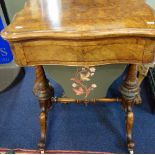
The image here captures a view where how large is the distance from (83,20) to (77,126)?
2.39ft

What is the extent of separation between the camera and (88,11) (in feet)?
2.75

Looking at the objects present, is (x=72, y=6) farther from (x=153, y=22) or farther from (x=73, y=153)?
(x=73, y=153)

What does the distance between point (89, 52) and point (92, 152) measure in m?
0.64

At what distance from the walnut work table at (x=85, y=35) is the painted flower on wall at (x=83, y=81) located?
159 millimetres

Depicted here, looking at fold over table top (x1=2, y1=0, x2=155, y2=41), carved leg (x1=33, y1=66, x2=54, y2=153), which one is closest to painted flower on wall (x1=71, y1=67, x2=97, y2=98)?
carved leg (x1=33, y1=66, x2=54, y2=153)

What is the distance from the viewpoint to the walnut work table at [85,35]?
2.35 ft

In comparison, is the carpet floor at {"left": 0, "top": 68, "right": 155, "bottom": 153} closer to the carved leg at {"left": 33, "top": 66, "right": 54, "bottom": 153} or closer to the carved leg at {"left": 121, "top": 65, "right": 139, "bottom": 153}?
the carved leg at {"left": 33, "top": 66, "right": 54, "bottom": 153}

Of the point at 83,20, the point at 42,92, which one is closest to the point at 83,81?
the point at 42,92

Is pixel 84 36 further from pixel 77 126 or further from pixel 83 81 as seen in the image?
pixel 77 126

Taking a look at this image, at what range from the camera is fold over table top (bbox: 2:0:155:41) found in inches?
28.0

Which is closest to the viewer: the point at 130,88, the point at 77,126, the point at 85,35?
the point at 85,35

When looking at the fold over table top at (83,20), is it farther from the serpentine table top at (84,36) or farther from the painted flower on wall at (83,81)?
the painted flower on wall at (83,81)

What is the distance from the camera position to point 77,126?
1293mm

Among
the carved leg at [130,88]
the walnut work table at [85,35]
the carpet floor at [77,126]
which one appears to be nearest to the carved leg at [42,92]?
the carpet floor at [77,126]
